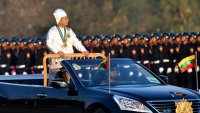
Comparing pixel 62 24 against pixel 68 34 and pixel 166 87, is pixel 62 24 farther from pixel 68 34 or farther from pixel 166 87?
pixel 166 87

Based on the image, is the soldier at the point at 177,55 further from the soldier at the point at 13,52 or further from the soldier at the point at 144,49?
the soldier at the point at 13,52

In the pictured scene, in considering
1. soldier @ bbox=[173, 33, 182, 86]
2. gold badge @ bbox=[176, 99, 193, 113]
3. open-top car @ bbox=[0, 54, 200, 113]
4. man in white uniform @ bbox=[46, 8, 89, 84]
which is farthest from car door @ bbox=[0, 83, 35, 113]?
soldier @ bbox=[173, 33, 182, 86]

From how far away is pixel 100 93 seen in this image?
16062 millimetres

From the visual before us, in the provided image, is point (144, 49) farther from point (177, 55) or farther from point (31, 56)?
point (31, 56)

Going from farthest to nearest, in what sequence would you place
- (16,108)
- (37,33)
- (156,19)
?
(156,19)
(37,33)
(16,108)

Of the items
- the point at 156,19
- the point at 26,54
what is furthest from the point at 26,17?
the point at 26,54

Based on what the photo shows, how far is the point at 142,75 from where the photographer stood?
1719cm

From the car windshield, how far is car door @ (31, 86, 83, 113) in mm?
338

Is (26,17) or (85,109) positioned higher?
(26,17)

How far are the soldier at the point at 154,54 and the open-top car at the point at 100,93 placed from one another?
10949 mm

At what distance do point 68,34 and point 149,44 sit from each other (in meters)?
10.3

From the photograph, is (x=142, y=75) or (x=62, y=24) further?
(x=62, y=24)

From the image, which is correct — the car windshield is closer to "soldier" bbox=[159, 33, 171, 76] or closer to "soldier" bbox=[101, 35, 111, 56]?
"soldier" bbox=[101, 35, 111, 56]

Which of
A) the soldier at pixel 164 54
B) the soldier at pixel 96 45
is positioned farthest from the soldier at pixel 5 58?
the soldier at pixel 164 54
